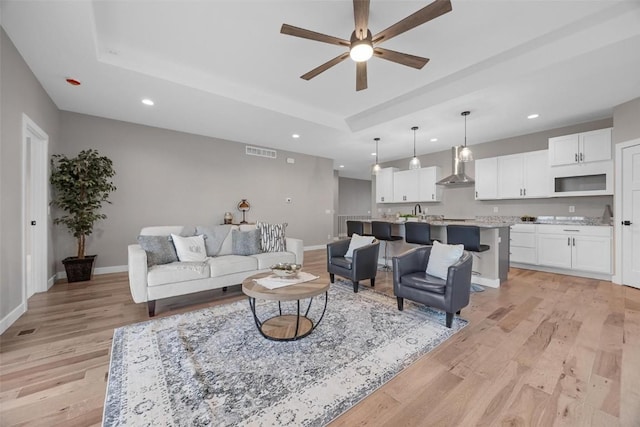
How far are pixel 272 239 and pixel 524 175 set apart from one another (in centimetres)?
503

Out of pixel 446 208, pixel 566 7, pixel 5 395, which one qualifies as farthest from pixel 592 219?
pixel 5 395

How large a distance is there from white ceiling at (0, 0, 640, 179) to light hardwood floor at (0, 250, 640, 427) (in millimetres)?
2714

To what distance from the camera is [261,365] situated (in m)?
1.88

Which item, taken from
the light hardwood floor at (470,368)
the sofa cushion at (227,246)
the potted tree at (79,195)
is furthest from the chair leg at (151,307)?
the potted tree at (79,195)

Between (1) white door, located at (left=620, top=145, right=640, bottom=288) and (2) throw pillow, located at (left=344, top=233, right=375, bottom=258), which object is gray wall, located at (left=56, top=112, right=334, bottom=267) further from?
(1) white door, located at (left=620, top=145, right=640, bottom=288)

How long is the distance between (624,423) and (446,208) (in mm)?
5564

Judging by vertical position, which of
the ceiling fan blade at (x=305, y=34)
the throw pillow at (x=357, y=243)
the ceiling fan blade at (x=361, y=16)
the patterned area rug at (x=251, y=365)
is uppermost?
the ceiling fan blade at (x=361, y=16)

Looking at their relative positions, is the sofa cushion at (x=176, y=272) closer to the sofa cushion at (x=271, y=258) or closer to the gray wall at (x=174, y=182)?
the sofa cushion at (x=271, y=258)

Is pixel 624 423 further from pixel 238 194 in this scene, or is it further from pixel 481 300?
pixel 238 194

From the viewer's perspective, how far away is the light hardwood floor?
145 centimetres

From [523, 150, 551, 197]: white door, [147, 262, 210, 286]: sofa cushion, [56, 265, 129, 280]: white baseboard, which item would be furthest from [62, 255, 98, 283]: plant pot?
[523, 150, 551, 197]: white door

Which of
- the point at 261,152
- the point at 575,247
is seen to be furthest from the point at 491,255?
the point at 261,152

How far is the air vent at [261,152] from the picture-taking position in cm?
616

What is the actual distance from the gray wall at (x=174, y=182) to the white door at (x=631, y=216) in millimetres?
5935
